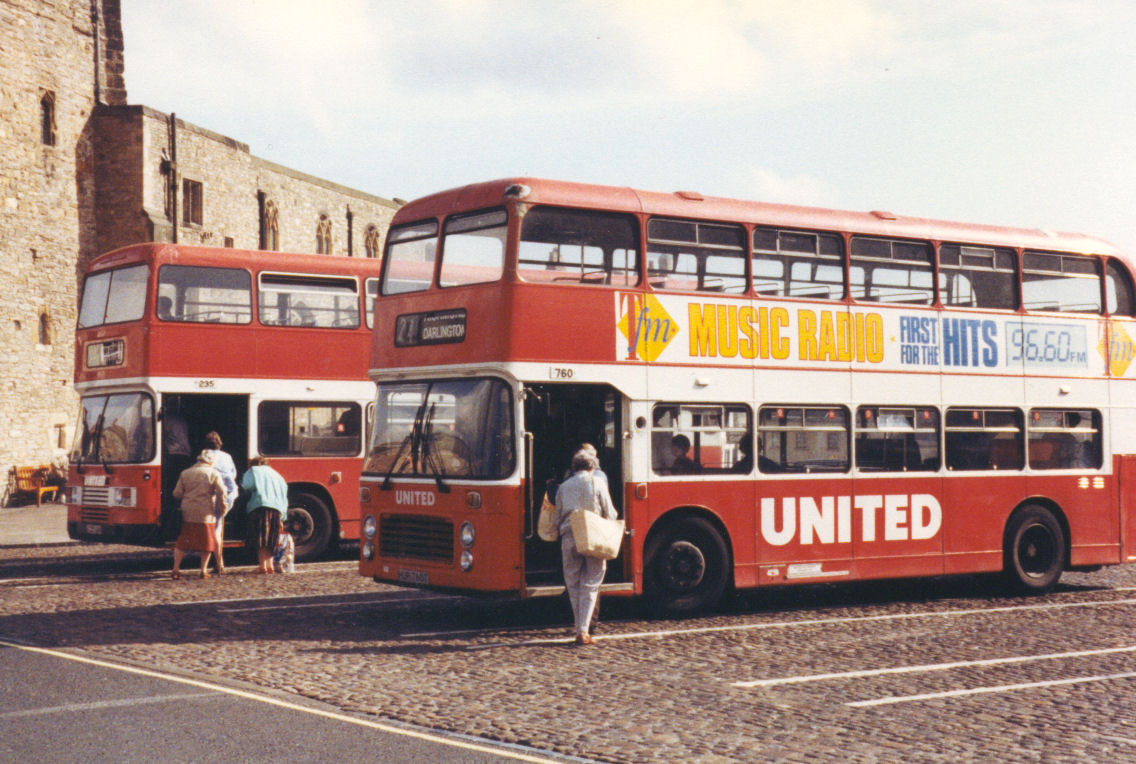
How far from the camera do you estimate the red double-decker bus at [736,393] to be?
12008 millimetres

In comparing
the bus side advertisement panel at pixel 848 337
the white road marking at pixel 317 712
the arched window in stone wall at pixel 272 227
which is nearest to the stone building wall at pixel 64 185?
the arched window in stone wall at pixel 272 227

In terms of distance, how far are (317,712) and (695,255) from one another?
6537 millimetres

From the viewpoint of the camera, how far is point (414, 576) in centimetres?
1226

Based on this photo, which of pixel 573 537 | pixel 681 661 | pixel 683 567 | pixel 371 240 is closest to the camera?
pixel 681 661

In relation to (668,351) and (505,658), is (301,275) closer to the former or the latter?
(668,351)

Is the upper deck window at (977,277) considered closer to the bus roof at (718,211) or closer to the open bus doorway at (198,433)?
the bus roof at (718,211)

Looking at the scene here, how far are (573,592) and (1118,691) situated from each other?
436 centimetres

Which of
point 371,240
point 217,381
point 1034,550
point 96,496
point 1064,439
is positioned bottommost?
point 1034,550

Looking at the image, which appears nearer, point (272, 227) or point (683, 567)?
point (683, 567)

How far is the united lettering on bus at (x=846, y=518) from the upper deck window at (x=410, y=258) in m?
4.08

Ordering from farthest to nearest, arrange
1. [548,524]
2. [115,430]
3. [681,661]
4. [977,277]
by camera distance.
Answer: [115,430] < [977,277] < [548,524] < [681,661]

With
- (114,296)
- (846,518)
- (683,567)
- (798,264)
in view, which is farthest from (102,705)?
(114,296)

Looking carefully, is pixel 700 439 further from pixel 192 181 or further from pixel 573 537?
pixel 192 181

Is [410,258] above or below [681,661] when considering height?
above
